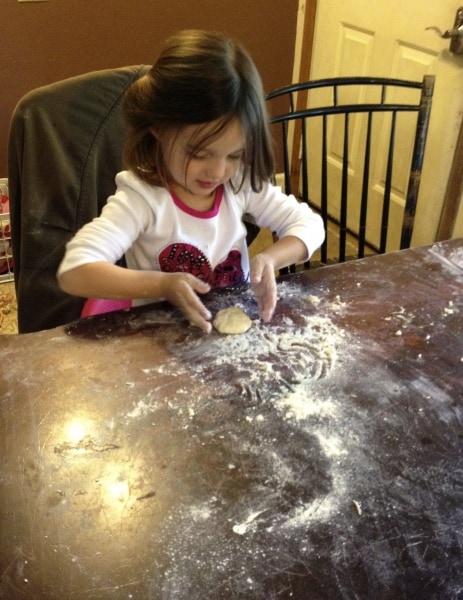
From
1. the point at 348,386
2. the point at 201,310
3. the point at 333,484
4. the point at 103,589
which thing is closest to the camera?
the point at 103,589

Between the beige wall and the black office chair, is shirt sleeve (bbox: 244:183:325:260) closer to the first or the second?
the black office chair

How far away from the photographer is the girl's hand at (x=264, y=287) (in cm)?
96

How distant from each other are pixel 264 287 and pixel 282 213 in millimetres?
301

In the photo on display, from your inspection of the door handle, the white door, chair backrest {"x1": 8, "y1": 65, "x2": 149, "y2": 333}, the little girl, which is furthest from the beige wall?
the little girl

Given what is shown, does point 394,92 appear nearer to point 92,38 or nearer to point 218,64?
point 92,38

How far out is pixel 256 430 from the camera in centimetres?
73

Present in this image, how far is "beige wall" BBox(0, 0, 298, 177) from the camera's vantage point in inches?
91.8

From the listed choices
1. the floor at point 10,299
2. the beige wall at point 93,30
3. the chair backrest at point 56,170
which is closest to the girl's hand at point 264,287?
the chair backrest at point 56,170

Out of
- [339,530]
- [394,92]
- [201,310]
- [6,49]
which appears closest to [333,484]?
[339,530]

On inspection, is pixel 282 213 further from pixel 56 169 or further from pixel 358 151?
pixel 358 151

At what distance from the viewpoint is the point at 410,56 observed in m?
2.31

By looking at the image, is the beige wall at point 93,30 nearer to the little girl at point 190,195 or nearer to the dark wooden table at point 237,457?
the little girl at point 190,195

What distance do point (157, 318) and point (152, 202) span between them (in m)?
0.26

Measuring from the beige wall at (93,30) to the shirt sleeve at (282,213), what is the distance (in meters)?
1.63
